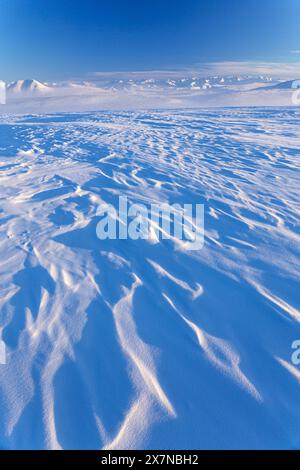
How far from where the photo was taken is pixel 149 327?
2463 millimetres

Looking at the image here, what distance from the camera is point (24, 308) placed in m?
2.66

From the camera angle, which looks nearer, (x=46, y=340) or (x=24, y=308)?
(x=46, y=340)

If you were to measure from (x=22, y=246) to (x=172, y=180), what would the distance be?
3.33 meters

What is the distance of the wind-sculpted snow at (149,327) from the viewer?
181cm

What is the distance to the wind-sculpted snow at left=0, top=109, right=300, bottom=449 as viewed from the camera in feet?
5.93

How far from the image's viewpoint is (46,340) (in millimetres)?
2352

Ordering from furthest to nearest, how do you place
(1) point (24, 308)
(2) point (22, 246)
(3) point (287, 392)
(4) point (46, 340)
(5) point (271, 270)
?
(2) point (22, 246)
(5) point (271, 270)
(1) point (24, 308)
(4) point (46, 340)
(3) point (287, 392)

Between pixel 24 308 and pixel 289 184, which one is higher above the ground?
pixel 289 184

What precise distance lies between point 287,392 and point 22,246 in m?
3.07
